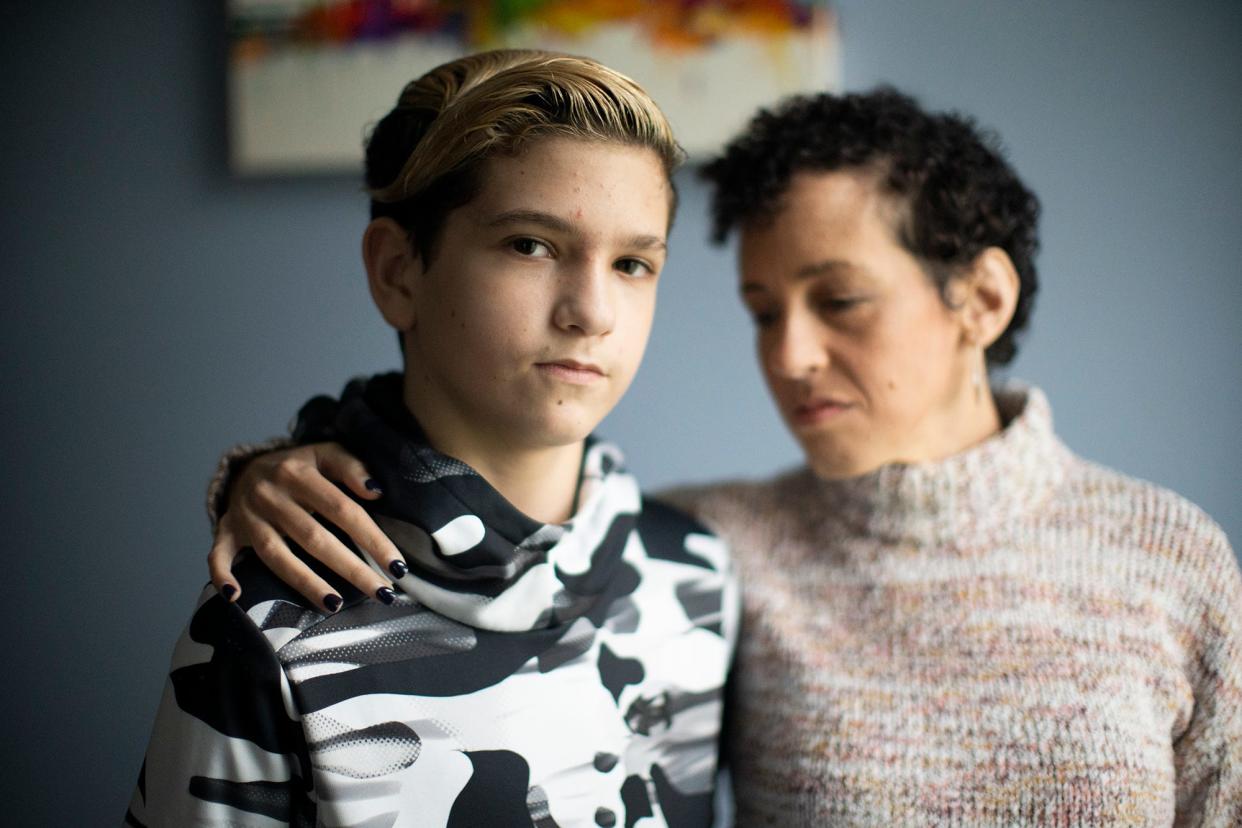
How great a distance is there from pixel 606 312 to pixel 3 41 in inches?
52.5

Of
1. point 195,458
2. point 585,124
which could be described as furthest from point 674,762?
point 195,458

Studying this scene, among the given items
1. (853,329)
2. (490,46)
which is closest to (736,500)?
(853,329)

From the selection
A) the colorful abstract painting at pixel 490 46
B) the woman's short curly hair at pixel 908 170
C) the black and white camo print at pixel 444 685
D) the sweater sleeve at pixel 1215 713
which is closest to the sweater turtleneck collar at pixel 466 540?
the black and white camo print at pixel 444 685

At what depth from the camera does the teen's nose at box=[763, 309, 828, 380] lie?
110cm

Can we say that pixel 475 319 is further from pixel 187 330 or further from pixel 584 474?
pixel 187 330

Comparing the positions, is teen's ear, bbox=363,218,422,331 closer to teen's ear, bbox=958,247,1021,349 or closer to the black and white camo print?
the black and white camo print

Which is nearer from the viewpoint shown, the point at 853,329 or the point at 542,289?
the point at 542,289

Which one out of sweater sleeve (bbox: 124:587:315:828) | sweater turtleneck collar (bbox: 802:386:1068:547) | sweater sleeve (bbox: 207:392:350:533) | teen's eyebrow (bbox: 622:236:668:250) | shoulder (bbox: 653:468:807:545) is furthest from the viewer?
shoulder (bbox: 653:468:807:545)

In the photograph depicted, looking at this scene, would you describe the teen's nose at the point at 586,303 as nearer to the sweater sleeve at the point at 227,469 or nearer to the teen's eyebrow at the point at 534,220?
the teen's eyebrow at the point at 534,220

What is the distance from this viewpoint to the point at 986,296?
117cm

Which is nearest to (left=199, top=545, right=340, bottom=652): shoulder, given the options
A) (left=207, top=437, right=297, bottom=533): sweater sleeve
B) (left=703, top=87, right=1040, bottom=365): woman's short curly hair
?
(left=207, top=437, right=297, bottom=533): sweater sleeve

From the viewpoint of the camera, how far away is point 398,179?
2.99 ft

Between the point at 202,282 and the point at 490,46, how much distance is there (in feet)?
2.07

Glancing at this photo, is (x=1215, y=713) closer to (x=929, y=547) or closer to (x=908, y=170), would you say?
(x=929, y=547)
